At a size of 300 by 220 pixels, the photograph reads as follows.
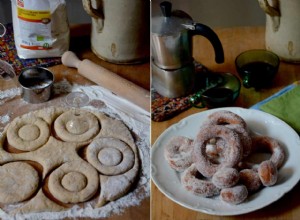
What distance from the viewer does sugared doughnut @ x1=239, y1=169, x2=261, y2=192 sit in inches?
37.5

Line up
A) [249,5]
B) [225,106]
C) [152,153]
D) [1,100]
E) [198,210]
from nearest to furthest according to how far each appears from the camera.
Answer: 1. [198,210]
2. [152,153]
3. [225,106]
4. [1,100]
5. [249,5]

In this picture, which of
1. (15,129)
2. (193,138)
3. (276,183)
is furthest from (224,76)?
(15,129)

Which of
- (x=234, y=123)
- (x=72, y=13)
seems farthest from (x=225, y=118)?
(x=72, y=13)

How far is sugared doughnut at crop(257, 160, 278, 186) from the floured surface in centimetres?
25

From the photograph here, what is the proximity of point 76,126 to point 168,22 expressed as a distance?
30 centimetres

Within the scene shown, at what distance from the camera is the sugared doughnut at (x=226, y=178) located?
3.08 feet

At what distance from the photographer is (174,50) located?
3.86 ft

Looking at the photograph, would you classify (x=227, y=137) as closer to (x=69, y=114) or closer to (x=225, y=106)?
(x=225, y=106)

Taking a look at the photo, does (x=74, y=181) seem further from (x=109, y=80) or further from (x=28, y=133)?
(x=109, y=80)

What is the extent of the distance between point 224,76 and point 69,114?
0.36 m

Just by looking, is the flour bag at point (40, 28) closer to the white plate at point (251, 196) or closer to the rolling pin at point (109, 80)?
the rolling pin at point (109, 80)

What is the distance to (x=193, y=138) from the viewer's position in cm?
108

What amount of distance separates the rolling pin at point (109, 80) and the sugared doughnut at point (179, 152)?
0.73 ft

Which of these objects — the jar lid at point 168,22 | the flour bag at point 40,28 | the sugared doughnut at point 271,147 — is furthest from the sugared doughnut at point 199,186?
the flour bag at point 40,28
